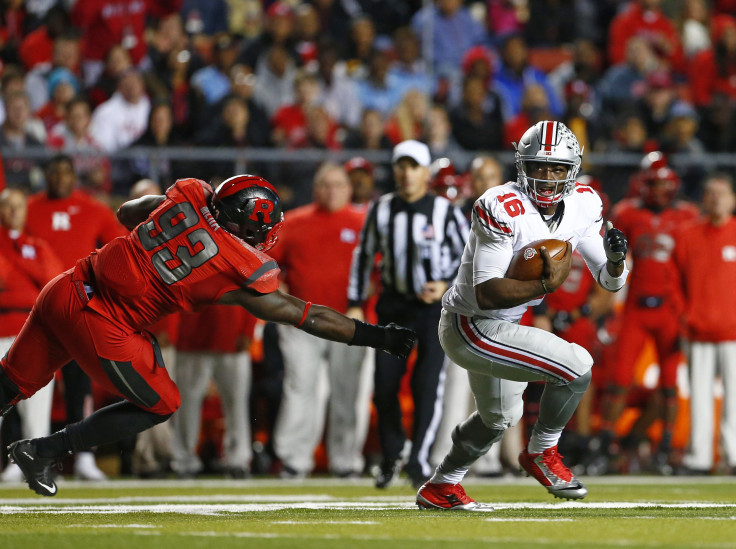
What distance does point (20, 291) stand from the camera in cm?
933

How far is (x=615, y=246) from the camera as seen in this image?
19.7 feet

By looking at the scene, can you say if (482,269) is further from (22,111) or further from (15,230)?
(22,111)

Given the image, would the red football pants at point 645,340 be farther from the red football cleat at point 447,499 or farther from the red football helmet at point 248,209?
the red football helmet at point 248,209

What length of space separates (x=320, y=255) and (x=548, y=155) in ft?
13.5

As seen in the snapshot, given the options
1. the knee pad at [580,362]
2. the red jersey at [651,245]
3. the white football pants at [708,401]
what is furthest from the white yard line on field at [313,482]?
the knee pad at [580,362]

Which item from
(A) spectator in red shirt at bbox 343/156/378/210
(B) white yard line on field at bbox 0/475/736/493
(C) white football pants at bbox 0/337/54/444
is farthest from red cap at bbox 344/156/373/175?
(C) white football pants at bbox 0/337/54/444

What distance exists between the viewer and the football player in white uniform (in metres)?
5.98

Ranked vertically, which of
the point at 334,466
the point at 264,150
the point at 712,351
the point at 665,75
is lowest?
the point at 334,466

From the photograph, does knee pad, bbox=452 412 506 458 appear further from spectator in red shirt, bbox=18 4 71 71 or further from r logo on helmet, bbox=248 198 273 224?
spectator in red shirt, bbox=18 4 71 71

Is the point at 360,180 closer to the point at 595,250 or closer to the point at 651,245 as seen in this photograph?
the point at 651,245

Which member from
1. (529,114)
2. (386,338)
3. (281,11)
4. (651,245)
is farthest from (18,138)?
(386,338)

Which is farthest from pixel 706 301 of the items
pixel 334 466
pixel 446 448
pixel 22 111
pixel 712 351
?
pixel 22 111

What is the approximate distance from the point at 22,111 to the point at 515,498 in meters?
5.58

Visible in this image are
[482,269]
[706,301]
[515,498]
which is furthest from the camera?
[706,301]
